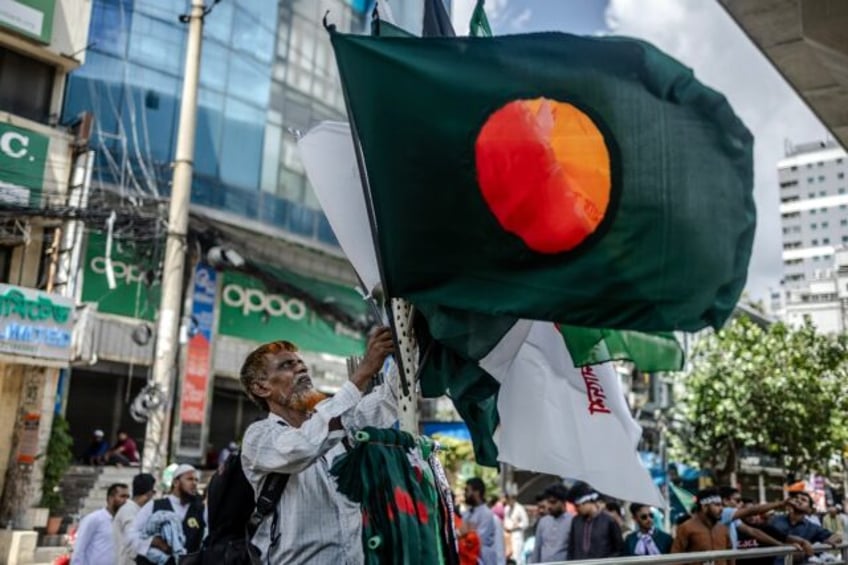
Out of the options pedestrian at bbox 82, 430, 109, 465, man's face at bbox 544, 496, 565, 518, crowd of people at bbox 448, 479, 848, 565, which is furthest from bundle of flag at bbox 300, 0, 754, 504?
pedestrian at bbox 82, 430, 109, 465

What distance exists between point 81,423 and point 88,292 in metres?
3.54

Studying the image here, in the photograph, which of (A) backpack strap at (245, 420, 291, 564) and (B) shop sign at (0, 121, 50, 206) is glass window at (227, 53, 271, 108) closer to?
(B) shop sign at (0, 121, 50, 206)

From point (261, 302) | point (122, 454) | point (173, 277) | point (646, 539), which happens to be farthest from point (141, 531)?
point (261, 302)

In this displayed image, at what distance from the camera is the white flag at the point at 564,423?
3.51m

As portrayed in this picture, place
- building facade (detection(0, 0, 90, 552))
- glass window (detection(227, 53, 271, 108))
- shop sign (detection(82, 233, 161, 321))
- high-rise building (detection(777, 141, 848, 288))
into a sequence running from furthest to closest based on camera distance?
high-rise building (detection(777, 141, 848, 288)) → glass window (detection(227, 53, 271, 108)) → shop sign (detection(82, 233, 161, 321)) → building facade (detection(0, 0, 90, 552))

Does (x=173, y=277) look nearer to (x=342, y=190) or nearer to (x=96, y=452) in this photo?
(x=96, y=452)

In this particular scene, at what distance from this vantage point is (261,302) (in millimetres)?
21500

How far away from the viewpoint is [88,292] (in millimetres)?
17578

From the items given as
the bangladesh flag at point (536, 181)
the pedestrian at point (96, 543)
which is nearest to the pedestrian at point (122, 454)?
the pedestrian at point (96, 543)

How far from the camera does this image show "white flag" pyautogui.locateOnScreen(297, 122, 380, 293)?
9.84 ft

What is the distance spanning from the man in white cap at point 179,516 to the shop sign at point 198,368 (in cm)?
1249

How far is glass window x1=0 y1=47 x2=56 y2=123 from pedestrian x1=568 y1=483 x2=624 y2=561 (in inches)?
509

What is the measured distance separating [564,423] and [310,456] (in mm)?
1383

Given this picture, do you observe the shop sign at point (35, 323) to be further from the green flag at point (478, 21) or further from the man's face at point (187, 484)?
the green flag at point (478, 21)
